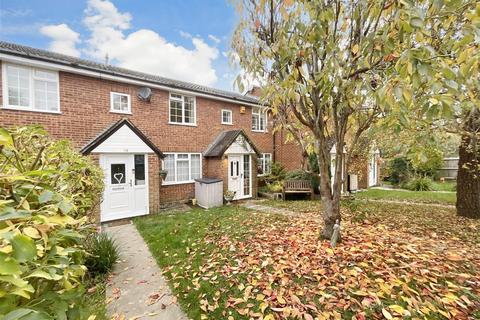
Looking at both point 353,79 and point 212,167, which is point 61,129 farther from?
point 353,79

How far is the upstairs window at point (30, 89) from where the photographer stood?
7246mm

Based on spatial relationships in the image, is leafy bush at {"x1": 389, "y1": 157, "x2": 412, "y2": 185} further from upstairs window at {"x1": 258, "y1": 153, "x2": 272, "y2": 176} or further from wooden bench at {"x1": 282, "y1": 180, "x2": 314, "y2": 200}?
upstairs window at {"x1": 258, "y1": 153, "x2": 272, "y2": 176}

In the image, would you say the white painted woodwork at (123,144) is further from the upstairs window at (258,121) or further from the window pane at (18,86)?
the upstairs window at (258,121)

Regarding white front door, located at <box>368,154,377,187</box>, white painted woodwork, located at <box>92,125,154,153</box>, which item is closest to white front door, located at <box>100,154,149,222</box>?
white painted woodwork, located at <box>92,125,154,153</box>

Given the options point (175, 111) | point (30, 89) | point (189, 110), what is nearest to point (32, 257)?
point (30, 89)

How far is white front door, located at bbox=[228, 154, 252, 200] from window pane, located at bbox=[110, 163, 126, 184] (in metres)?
5.03

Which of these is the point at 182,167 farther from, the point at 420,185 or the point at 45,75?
the point at 420,185

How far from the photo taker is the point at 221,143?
11.8 meters

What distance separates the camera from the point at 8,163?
145 cm

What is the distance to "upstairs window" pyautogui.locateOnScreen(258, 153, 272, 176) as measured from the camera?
14.5 meters

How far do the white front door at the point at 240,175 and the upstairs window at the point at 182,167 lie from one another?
1.66 meters

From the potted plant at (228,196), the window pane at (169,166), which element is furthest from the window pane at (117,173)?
the potted plant at (228,196)

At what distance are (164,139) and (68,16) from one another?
5867 mm

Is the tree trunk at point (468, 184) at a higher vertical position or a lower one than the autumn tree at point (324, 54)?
lower
